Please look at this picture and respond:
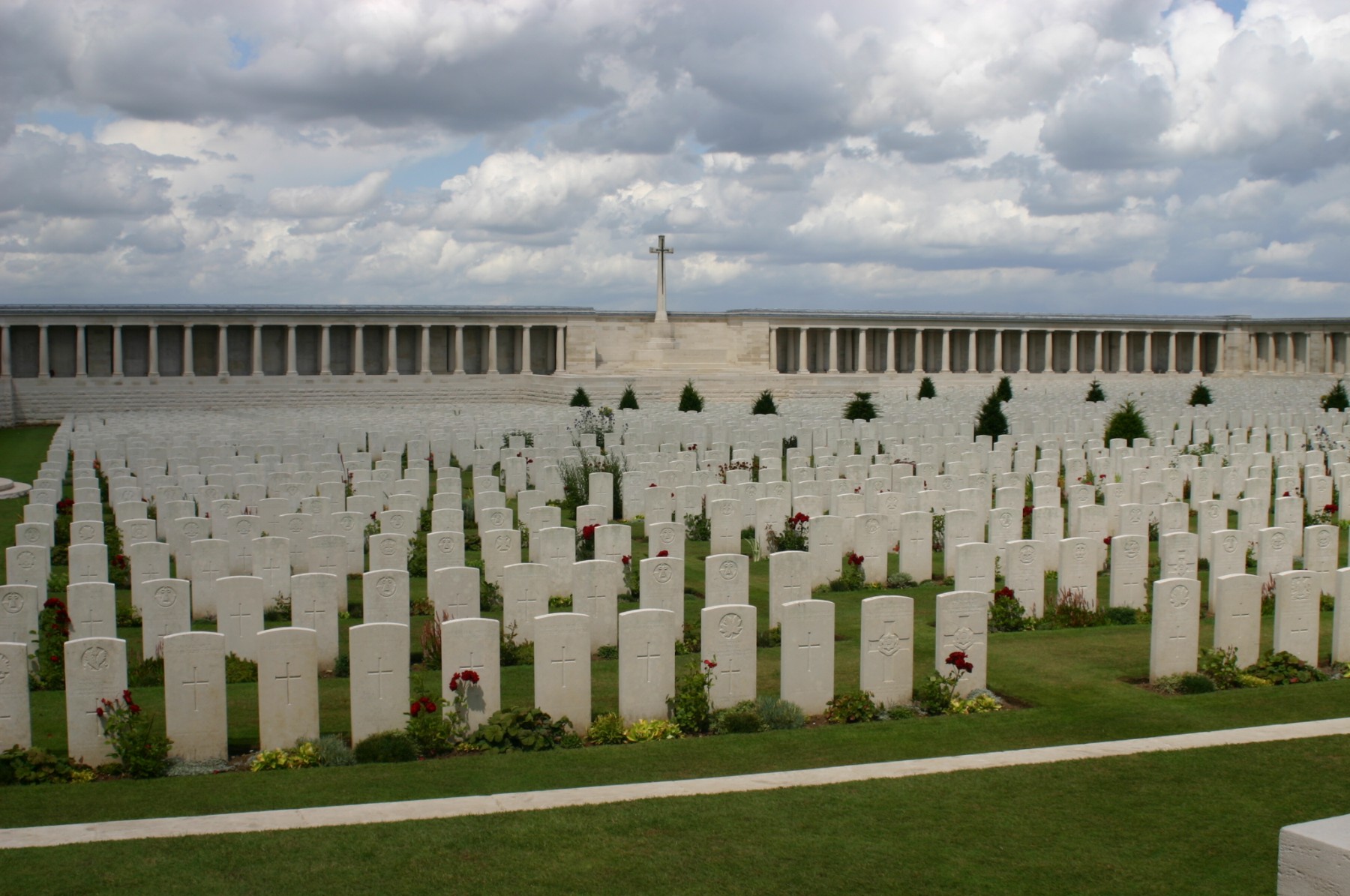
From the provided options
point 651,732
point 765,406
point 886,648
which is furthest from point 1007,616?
point 765,406

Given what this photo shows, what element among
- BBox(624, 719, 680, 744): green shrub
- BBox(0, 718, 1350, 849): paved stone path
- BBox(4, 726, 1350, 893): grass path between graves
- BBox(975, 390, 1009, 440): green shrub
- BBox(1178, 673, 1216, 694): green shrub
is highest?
BBox(975, 390, 1009, 440): green shrub

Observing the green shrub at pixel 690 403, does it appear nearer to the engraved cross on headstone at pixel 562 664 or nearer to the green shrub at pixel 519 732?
the engraved cross on headstone at pixel 562 664

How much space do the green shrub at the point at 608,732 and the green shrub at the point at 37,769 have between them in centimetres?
318

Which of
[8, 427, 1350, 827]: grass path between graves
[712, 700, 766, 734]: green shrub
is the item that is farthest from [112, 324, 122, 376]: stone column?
[712, 700, 766, 734]: green shrub

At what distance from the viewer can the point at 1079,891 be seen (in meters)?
5.20

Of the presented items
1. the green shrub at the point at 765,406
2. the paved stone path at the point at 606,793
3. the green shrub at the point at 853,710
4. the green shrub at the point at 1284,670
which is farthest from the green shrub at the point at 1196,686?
the green shrub at the point at 765,406

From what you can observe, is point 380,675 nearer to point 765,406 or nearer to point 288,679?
point 288,679

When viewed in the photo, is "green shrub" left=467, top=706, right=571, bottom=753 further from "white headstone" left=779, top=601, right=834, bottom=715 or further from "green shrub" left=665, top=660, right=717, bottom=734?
"white headstone" left=779, top=601, right=834, bottom=715

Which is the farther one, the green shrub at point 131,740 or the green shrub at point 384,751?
the green shrub at point 384,751

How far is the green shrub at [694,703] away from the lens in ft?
26.8

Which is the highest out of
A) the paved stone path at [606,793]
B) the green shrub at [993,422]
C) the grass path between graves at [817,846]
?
the green shrub at [993,422]

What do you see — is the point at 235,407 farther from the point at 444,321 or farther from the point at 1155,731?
the point at 1155,731

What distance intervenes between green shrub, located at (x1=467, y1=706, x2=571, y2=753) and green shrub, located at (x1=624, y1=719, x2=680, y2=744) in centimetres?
45

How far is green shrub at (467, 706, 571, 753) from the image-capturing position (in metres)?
7.76
